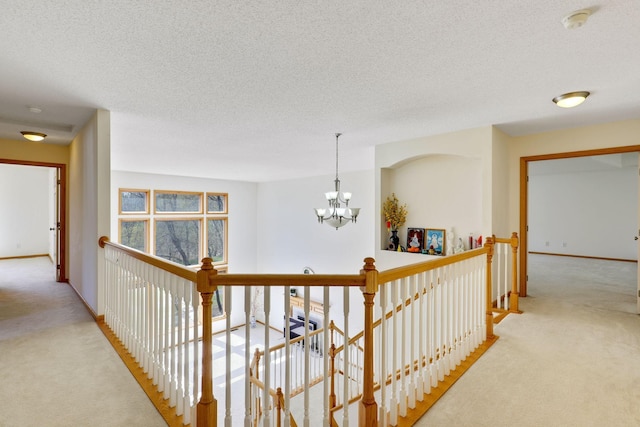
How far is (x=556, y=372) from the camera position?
240 centimetres

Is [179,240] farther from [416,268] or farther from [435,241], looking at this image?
[416,268]

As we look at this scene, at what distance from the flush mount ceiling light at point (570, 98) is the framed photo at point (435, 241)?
6.82ft

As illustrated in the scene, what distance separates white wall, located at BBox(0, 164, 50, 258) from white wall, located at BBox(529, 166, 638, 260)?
1302 cm

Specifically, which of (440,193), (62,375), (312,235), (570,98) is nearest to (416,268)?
(570,98)

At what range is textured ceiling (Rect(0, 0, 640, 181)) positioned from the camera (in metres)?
1.70

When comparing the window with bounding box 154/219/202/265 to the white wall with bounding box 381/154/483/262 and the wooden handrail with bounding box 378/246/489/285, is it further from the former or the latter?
the wooden handrail with bounding box 378/246/489/285

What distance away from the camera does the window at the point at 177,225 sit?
7770 mm

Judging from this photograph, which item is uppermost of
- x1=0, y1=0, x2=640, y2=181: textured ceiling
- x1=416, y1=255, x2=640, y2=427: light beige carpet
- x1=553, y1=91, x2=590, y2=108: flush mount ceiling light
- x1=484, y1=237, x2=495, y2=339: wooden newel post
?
x1=0, y1=0, x2=640, y2=181: textured ceiling

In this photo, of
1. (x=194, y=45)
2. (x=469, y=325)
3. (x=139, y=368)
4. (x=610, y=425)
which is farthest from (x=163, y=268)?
(x=610, y=425)

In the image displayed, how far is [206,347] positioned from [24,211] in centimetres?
927

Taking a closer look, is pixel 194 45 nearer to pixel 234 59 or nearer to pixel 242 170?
pixel 234 59

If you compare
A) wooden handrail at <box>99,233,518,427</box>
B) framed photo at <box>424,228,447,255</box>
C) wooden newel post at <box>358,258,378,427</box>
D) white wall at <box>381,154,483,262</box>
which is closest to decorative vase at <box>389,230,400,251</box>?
white wall at <box>381,154,483,262</box>

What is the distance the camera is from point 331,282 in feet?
5.25

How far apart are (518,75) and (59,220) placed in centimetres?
662
